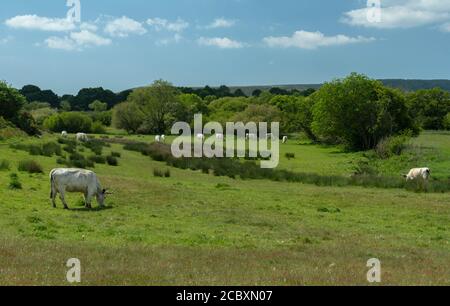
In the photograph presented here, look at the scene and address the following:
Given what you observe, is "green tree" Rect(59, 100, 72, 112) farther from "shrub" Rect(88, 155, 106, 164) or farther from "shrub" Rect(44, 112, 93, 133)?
"shrub" Rect(88, 155, 106, 164)

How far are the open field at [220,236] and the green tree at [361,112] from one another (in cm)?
4608

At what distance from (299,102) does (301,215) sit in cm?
8215

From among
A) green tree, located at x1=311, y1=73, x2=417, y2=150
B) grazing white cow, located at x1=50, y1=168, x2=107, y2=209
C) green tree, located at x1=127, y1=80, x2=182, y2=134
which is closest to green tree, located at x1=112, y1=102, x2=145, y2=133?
green tree, located at x1=127, y1=80, x2=182, y2=134

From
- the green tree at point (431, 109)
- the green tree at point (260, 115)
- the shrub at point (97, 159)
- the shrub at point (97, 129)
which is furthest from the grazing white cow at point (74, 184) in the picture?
the green tree at point (431, 109)

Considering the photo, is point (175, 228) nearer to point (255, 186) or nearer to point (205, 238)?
point (205, 238)

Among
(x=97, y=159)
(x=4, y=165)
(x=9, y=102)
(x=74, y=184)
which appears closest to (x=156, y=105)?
(x=9, y=102)

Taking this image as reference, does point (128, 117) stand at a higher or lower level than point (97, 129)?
higher

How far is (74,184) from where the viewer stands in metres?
21.2

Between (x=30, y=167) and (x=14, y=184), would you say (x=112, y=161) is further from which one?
(x=14, y=184)

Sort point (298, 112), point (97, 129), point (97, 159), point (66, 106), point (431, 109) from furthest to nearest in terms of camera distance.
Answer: point (66, 106) < point (431, 109) < point (97, 129) < point (298, 112) < point (97, 159)

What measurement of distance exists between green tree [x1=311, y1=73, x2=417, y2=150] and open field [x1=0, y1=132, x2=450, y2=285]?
46076 mm

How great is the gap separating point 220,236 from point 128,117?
90996 millimetres

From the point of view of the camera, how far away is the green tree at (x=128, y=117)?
104 meters

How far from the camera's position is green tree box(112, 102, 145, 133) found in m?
104
